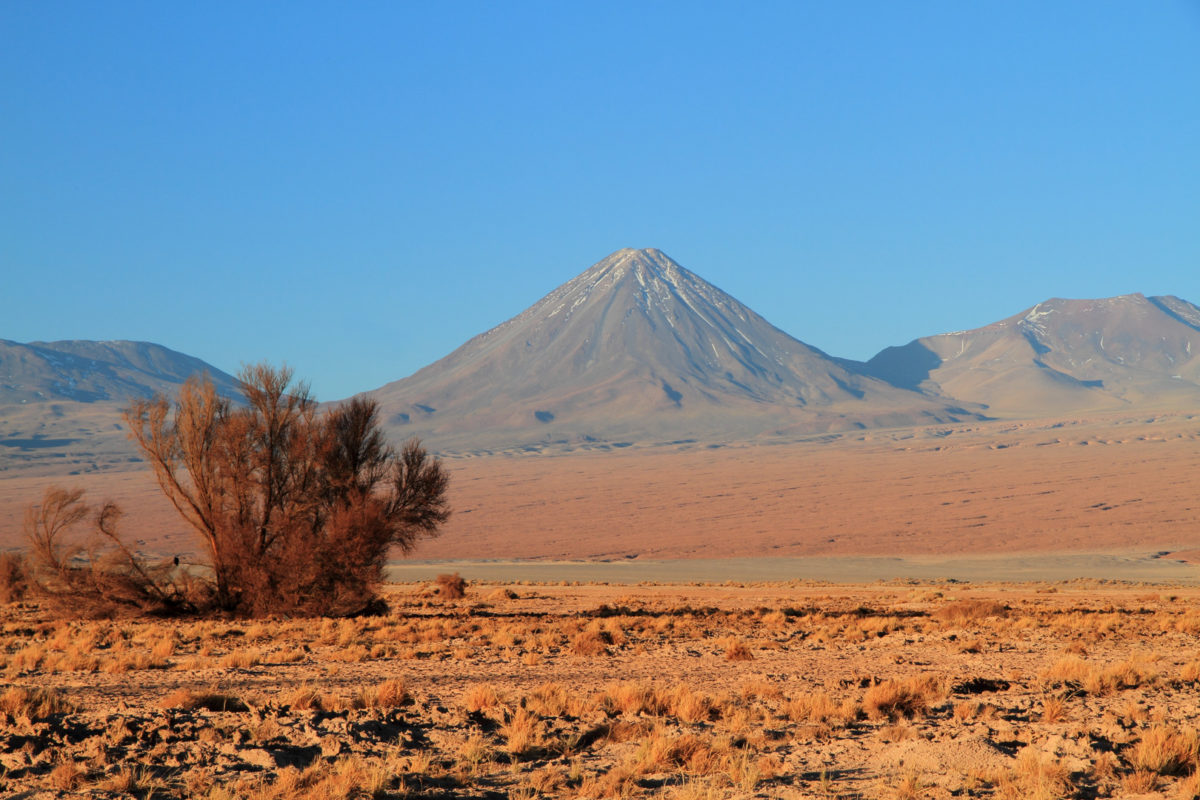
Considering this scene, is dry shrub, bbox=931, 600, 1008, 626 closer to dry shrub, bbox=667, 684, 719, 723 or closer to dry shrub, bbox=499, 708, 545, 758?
dry shrub, bbox=667, 684, 719, 723

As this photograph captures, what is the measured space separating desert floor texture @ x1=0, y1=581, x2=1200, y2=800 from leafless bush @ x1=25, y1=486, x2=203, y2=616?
3.14 ft

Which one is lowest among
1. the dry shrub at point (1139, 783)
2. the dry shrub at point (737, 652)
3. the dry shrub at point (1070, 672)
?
the dry shrub at point (737, 652)

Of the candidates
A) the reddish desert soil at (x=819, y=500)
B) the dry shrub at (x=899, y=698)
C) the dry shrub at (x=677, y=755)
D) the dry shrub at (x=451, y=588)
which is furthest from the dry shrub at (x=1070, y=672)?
the reddish desert soil at (x=819, y=500)

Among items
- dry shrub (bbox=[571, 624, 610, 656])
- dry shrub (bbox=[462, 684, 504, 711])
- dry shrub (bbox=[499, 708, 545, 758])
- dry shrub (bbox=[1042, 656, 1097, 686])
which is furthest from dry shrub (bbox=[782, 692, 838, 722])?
dry shrub (bbox=[571, 624, 610, 656])

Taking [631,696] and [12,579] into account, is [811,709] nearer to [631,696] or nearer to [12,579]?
[631,696]

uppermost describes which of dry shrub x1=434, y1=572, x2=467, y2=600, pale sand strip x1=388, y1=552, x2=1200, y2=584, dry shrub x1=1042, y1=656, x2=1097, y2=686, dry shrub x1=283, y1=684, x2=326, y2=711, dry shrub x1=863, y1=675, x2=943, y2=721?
dry shrub x1=283, y1=684, x2=326, y2=711

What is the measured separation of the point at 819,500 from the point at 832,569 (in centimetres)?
4414

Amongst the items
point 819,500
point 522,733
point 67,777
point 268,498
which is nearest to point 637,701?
point 522,733

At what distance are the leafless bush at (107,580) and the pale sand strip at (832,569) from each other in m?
19.0

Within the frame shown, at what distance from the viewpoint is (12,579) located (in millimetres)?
27734

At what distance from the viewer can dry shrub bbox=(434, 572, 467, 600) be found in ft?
96.9

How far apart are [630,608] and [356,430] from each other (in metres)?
7.66

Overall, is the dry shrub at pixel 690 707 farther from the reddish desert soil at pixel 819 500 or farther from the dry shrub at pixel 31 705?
the reddish desert soil at pixel 819 500

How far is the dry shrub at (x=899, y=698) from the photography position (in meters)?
10.9
